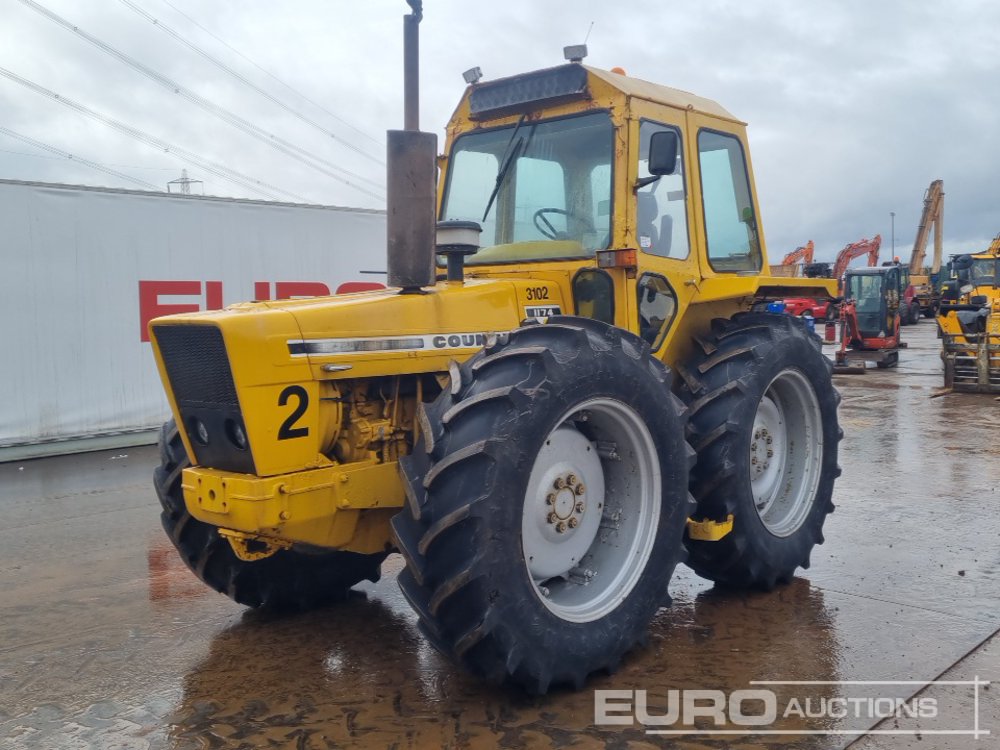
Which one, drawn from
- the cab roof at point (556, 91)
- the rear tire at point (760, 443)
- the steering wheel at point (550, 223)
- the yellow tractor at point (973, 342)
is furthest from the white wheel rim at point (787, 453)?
the yellow tractor at point (973, 342)

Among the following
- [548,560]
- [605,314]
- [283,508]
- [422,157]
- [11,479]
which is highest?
[422,157]

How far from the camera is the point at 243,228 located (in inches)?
443

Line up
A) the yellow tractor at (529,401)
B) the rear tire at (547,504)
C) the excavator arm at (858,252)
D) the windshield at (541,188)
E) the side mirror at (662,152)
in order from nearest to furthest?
the rear tire at (547,504) → the yellow tractor at (529,401) → the side mirror at (662,152) → the windshield at (541,188) → the excavator arm at (858,252)

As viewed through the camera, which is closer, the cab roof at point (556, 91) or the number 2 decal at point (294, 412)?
the number 2 decal at point (294, 412)

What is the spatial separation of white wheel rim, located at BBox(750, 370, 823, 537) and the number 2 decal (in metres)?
2.60

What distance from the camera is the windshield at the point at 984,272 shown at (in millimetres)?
18562

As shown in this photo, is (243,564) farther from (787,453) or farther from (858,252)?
(858,252)

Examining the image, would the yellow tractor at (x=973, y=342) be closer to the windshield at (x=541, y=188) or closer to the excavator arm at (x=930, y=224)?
the windshield at (x=541, y=188)

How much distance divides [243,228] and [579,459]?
8469 millimetres

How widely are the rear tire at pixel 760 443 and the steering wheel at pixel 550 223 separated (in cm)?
96

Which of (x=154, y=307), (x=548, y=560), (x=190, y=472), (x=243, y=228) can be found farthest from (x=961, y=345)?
(x=190, y=472)

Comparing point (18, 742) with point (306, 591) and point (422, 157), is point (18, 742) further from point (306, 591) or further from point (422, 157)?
point (422, 157)

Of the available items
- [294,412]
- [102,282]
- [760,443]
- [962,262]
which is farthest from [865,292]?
[294,412]

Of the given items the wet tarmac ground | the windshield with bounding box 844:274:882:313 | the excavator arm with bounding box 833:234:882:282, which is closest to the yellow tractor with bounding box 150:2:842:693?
the wet tarmac ground
